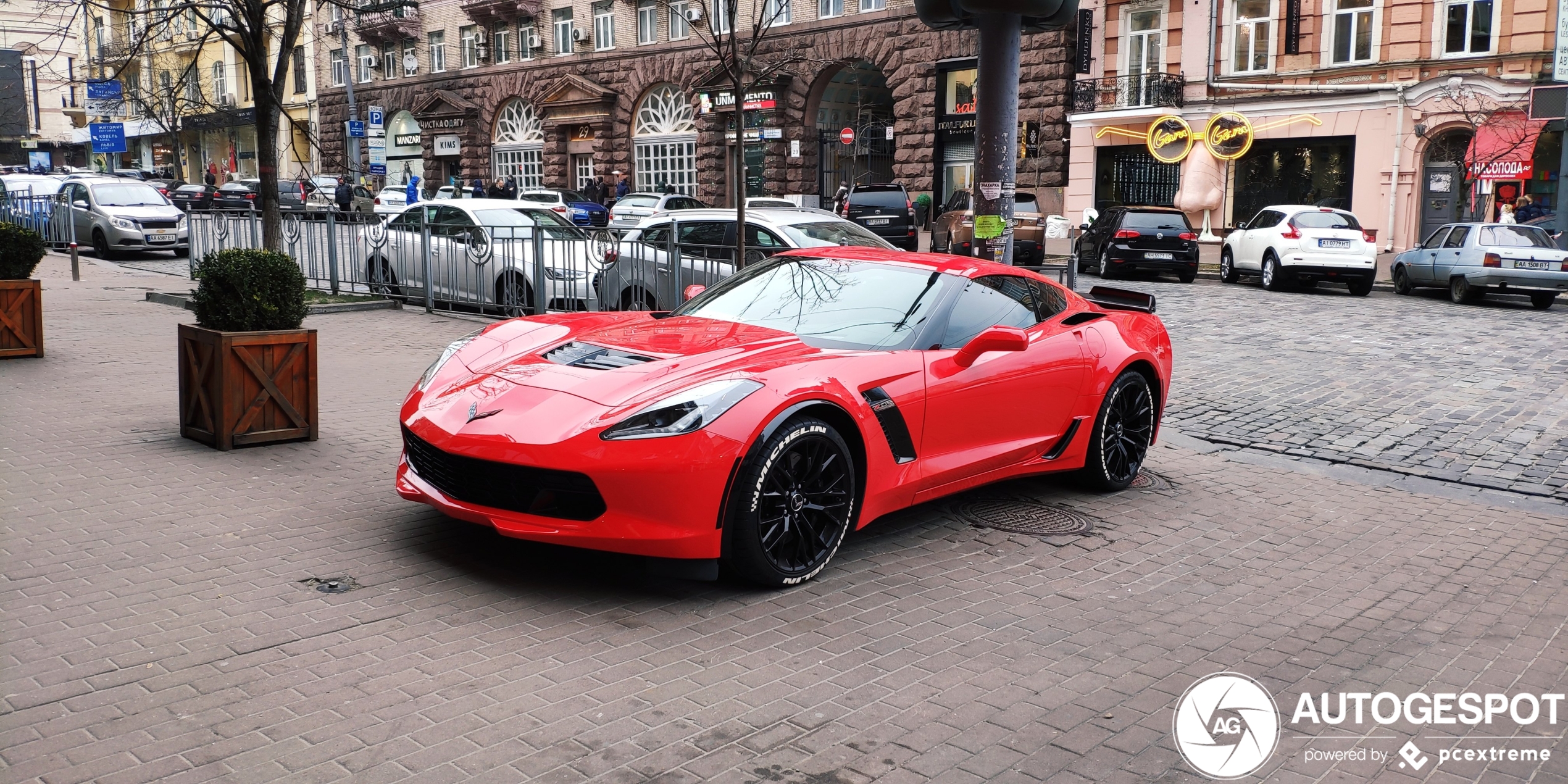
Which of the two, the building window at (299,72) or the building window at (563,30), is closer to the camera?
the building window at (563,30)

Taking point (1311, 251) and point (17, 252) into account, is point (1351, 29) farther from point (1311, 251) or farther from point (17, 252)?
point (17, 252)

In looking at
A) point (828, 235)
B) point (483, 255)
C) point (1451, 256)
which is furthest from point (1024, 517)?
point (1451, 256)

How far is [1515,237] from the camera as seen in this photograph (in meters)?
19.8

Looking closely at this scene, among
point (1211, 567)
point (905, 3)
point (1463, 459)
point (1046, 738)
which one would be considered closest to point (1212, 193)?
point (905, 3)

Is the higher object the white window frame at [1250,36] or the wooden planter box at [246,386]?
the white window frame at [1250,36]

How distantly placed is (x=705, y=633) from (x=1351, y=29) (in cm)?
3065

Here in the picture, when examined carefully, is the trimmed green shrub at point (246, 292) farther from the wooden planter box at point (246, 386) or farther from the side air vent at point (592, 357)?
the side air vent at point (592, 357)

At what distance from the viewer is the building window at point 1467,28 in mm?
28328

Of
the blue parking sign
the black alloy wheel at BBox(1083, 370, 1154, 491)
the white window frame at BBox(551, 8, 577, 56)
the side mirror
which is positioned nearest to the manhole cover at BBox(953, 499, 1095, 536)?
the black alloy wheel at BBox(1083, 370, 1154, 491)

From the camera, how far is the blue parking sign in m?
57.8

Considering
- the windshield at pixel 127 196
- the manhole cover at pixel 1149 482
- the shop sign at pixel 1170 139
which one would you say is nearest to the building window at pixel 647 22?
the shop sign at pixel 1170 139

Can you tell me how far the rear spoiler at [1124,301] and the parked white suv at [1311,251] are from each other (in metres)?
14.7

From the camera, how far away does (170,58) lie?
196 feet

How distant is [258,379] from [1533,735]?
6.45 metres
